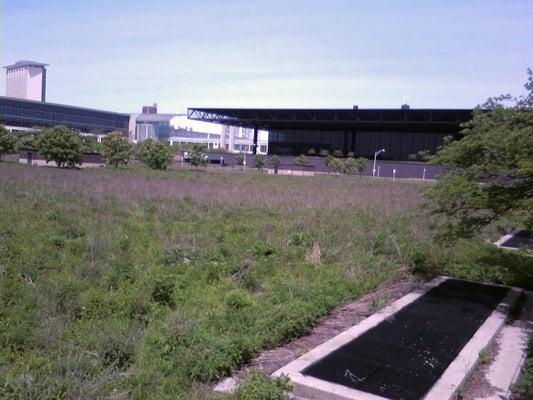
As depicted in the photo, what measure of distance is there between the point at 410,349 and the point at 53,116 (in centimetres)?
12938

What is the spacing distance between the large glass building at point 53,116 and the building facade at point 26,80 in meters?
30.0

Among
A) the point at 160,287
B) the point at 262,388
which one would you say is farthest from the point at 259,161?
the point at 262,388

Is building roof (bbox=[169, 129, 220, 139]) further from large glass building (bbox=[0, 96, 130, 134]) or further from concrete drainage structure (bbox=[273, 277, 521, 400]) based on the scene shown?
concrete drainage structure (bbox=[273, 277, 521, 400])

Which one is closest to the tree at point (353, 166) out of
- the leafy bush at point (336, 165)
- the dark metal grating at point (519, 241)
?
the leafy bush at point (336, 165)

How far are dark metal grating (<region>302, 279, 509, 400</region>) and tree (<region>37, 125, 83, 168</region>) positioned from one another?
124ft

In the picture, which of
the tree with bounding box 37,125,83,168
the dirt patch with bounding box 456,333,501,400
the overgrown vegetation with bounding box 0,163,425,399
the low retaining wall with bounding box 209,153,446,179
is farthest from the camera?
the low retaining wall with bounding box 209,153,446,179

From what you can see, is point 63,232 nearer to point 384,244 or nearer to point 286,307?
point 286,307

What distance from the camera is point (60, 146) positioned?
40.4 m

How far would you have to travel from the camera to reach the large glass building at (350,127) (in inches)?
3012

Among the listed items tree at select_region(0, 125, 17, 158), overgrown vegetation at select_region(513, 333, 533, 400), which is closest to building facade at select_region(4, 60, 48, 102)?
tree at select_region(0, 125, 17, 158)

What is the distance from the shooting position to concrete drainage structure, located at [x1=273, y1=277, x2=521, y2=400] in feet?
14.6

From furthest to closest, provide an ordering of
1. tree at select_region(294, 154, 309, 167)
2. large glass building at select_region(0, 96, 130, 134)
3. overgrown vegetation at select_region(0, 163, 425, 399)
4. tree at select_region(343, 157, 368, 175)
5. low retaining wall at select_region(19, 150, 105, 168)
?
1. large glass building at select_region(0, 96, 130, 134)
2. tree at select_region(294, 154, 309, 167)
3. tree at select_region(343, 157, 368, 175)
4. low retaining wall at select_region(19, 150, 105, 168)
5. overgrown vegetation at select_region(0, 163, 425, 399)

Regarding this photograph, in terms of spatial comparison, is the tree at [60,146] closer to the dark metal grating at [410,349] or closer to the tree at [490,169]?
the tree at [490,169]

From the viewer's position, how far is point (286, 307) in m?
6.30
